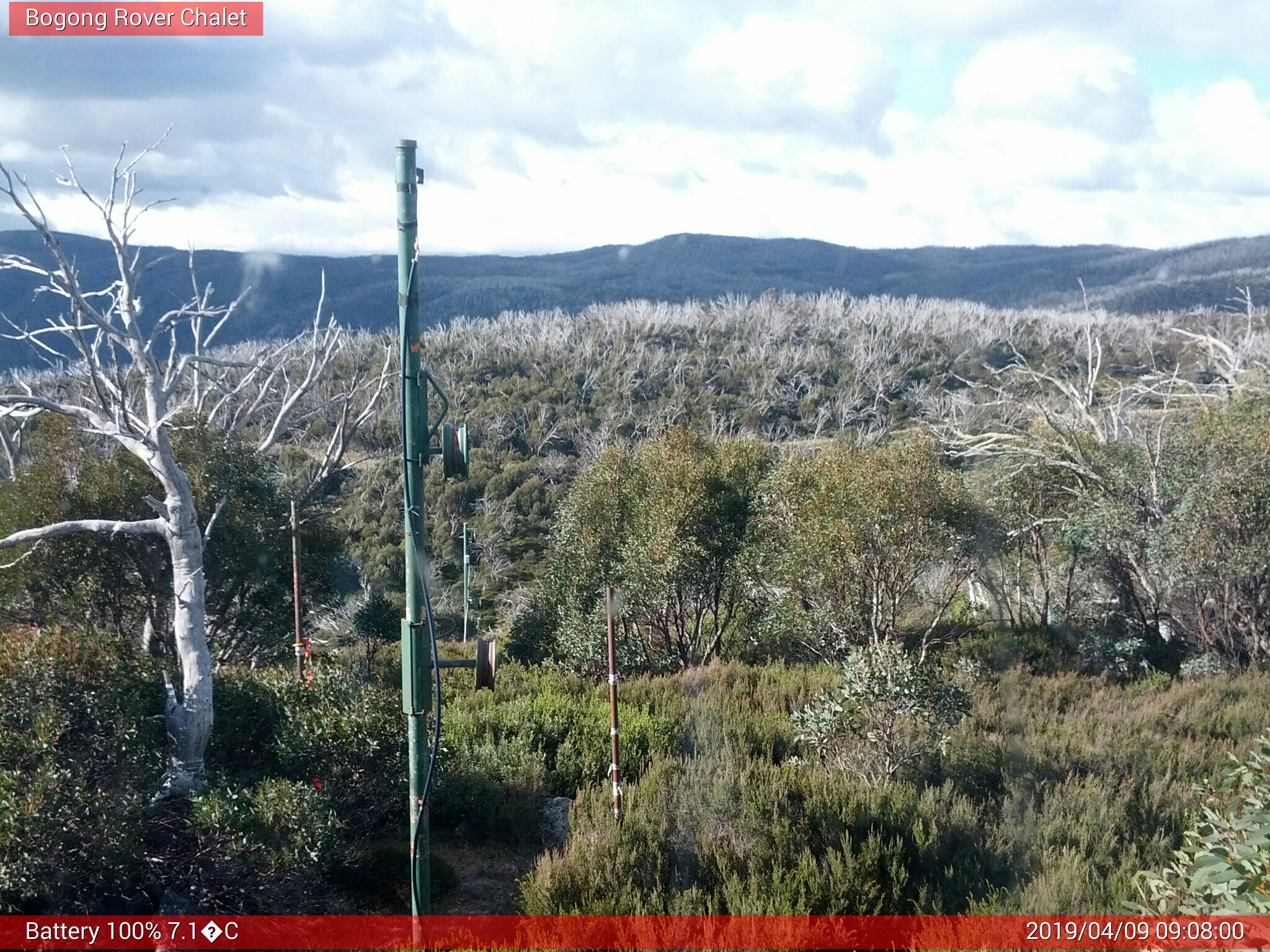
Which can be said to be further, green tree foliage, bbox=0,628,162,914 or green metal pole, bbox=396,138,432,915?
green tree foliage, bbox=0,628,162,914

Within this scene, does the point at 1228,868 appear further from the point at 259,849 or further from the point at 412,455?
the point at 259,849

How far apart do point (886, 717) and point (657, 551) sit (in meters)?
5.96

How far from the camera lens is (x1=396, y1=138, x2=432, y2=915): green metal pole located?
174 inches

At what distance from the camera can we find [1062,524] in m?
12.7

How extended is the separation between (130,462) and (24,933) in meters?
5.25

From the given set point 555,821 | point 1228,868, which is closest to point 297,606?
point 555,821

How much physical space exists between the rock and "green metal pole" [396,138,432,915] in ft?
6.01

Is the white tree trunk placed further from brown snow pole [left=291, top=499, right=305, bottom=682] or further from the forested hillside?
brown snow pole [left=291, top=499, right=305, bottom=682]

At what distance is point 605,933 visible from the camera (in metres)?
4.85

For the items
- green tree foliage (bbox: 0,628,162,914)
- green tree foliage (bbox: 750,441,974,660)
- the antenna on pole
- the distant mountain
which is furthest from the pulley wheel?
the distant mountain

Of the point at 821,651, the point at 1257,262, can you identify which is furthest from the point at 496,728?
the point at 1257,262

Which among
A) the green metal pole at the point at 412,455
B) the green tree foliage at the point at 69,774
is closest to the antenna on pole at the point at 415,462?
the green metal pole at the point at 412,455

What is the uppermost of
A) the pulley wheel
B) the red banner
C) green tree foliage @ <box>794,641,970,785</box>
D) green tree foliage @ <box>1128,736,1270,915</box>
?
the pulley wheel

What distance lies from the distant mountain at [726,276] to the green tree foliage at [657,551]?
34475 millimetres
